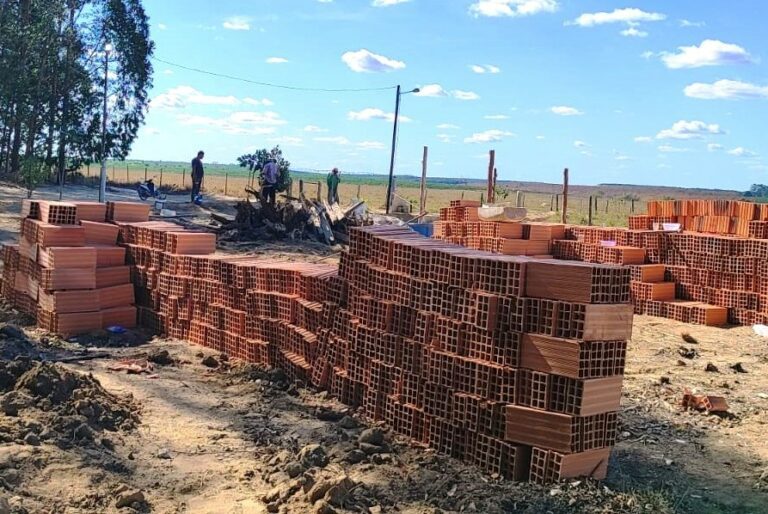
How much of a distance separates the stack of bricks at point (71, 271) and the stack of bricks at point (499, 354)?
523cm

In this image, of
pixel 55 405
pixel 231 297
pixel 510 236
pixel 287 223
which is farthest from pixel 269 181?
pixel 55 405

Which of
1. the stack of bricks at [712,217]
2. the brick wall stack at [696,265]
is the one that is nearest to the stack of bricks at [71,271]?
the brick wall stack at [696,265]

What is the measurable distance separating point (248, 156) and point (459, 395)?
30.4 meters

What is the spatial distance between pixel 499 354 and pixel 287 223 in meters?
15.6

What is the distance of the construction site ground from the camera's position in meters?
5.34

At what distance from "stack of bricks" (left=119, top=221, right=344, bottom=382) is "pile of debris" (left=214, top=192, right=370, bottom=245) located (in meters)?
8.59

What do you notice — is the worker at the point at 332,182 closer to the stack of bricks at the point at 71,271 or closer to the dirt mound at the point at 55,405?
the stack of bricks at the point at 71,271

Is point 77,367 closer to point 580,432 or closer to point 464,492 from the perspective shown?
point 464,492

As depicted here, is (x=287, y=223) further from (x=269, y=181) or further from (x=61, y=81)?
(x=61, y=81)

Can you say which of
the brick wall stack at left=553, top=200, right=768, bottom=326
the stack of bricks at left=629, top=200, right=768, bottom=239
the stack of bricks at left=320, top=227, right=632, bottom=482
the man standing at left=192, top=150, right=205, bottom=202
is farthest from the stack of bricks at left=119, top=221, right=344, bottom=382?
the man standing at left=192, top=150, right=205, bottom=202

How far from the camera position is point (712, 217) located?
15.5 meters

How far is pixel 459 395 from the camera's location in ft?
20.3

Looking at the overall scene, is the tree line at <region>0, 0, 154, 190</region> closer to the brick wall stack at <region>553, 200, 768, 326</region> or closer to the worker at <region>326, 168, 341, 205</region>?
the worker at <region>326, 168, 341, 205</region>

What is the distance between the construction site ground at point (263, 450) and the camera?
534 centimetres
